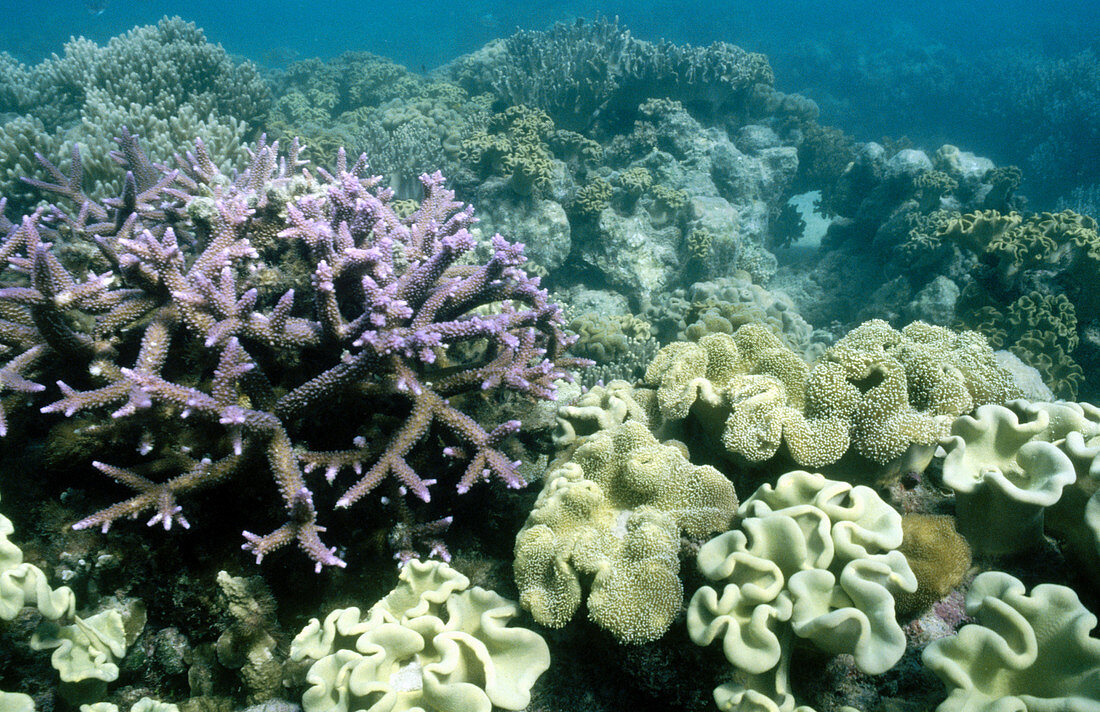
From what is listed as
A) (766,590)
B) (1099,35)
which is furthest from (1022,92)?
(766,590)

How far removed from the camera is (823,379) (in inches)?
85.6

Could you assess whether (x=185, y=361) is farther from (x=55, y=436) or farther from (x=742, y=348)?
(x=742, y=348)

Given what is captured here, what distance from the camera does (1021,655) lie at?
1359 mm

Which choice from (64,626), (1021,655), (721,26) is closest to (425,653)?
(64,626)

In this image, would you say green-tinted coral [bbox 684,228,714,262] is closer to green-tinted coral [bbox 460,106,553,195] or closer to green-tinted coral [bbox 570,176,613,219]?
green-tinted coral [bbox 570,176,613,219]

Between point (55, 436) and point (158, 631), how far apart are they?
3.20 ft

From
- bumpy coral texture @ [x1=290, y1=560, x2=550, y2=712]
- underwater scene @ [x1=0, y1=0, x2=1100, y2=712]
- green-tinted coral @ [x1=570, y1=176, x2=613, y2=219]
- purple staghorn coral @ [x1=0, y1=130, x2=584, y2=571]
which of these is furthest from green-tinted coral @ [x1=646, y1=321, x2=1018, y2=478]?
green-tinted coral @ [x1=570, y1=176, x2=613, y2=219]

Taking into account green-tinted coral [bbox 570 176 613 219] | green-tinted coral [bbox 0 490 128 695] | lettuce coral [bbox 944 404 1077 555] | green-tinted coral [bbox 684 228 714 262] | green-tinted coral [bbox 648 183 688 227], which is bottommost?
green-tinted coral [bbox 0 490 128 695]

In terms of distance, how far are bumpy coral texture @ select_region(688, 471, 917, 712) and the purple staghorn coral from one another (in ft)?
3.25

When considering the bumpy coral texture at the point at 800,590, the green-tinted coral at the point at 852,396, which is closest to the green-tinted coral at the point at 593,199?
the green-tinted coral at the point at 852,396

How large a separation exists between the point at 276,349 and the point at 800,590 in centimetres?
230

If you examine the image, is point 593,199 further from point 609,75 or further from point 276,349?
point 276,349

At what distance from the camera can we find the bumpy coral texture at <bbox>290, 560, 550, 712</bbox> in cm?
168

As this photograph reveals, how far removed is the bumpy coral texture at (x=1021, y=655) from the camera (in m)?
1.31
